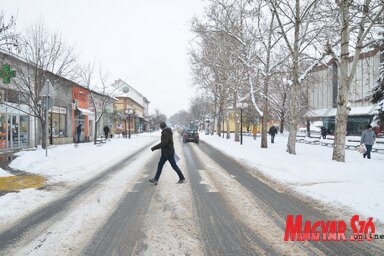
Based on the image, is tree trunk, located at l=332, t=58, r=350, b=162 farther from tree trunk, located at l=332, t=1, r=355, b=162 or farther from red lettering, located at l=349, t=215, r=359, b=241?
red lettering, located at l=349, t=215, r=359, b=241

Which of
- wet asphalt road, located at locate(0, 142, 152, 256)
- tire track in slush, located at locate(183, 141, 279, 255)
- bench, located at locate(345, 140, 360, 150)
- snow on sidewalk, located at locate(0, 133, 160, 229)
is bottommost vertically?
tire track in slush, located at locate(183, 141, 279, 255)

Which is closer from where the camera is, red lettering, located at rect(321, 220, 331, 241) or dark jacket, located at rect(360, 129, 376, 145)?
red lettering, located at rect(321, 220, 331, 241)

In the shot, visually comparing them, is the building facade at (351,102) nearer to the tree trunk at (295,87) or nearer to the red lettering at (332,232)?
the tree trunk at (295,87)

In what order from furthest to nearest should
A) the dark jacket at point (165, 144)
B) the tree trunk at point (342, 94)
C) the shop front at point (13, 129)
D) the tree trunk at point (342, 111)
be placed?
the shop front at point (13, 129)
the tree trunk at point (342, 111)
the tree trunk at point (342, 94)
the dark jacket at point (165, 144)

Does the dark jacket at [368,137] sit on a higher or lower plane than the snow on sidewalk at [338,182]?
higher

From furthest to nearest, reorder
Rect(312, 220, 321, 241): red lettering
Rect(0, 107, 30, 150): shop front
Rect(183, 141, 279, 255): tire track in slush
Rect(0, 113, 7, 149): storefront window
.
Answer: Rect(0, 107, 30, 150): shop front → Rect(0, 113, 7, 149): storefront window → Rect(312, 220, 321, 241): red lettering → Rect(183, 141, 279, 255): tire track in slush

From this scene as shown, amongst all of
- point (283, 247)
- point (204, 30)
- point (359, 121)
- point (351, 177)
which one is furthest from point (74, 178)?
point (359, 121)

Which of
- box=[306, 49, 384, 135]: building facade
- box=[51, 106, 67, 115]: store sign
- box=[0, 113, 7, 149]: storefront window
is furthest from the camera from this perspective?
box=[306, 49, 384, 135]: building facade

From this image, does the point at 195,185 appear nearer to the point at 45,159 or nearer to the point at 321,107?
the point at 45,159

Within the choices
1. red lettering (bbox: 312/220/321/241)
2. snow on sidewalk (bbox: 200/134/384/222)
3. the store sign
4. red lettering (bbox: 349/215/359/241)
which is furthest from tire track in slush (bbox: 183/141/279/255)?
the store sign

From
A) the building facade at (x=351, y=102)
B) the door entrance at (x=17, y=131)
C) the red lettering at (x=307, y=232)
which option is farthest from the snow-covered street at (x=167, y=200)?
the building facade at (x=351, y=102)

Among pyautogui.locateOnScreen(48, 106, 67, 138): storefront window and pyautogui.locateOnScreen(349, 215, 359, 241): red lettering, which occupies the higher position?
pyautogui.locateOnScreen(48, 106, 67, 138): storefront window

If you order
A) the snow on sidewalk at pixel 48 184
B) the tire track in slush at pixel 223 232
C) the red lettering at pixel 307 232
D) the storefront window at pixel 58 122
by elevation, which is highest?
the storefront window at pixel 58 122

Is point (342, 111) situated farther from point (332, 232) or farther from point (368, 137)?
point (332, 232)
